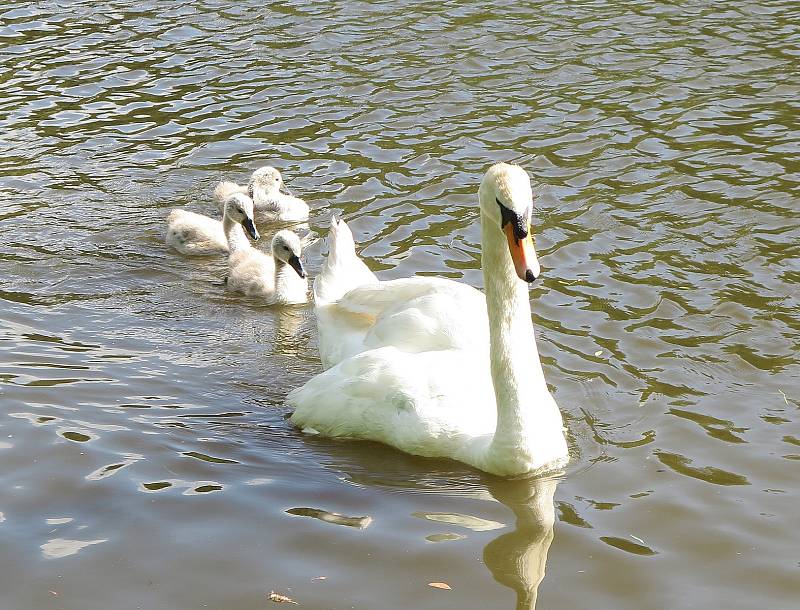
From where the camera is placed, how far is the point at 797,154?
34.5 feet

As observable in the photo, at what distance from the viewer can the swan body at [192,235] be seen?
33.3ft

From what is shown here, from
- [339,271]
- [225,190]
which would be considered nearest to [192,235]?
[225,190]

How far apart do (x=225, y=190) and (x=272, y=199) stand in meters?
0.67

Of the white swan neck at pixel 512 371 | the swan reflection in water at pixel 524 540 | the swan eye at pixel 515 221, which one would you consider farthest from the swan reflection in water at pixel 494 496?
the swan eye at pixel 515 221

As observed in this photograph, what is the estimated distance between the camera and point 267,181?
10.7m

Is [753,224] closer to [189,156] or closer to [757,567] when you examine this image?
[757,567]

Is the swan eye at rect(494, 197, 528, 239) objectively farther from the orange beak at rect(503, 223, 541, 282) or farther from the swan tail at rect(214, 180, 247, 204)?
the swan tail at rect(214, 180, 247, 204)

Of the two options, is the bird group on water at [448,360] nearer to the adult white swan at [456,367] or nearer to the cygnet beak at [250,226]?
the adult white swan at [456,367]

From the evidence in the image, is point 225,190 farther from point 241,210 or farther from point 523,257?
point 523,257

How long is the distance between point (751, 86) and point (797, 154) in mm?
1915

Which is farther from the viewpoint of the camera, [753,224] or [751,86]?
[751,86]

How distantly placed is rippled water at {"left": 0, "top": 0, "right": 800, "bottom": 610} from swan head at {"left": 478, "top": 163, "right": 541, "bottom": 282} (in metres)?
1.24

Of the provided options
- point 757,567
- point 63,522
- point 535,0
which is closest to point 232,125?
Result: point 535,0

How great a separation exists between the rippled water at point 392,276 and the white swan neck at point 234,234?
0.92 feet
